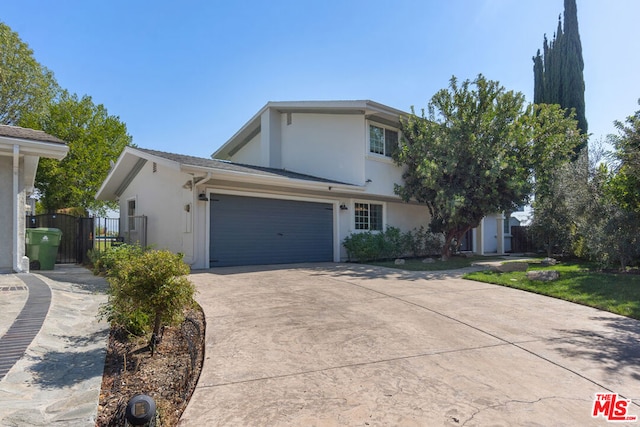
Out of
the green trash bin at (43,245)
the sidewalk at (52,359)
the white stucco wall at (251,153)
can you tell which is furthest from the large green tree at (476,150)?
the green trash bin at (43,245)

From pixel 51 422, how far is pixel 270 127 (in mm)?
14025

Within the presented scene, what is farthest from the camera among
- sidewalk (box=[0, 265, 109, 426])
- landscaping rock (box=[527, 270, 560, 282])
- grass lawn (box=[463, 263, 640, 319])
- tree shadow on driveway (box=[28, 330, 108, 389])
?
landscaping rock (box=[527, 270, 560, 282])

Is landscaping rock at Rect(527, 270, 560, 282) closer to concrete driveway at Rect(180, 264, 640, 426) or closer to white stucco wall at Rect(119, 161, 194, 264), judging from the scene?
concrete driveway at Rect(180, 264, 640, 426)

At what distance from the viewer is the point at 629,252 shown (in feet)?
30.8

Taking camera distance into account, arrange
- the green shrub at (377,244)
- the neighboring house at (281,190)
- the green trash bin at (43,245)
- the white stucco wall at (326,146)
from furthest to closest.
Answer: the white stucco wall at (326,146), the green shrub at (377,244), the neighboring house at (281,190), the green trash bin at (43,245)

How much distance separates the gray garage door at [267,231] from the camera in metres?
11.0

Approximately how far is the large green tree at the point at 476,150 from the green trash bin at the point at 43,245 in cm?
1179

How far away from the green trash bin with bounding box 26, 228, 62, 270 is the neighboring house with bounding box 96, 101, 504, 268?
Result: 307 centimetres

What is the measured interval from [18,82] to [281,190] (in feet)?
72.7

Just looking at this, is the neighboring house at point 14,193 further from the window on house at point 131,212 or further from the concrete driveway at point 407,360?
the window on house at point 131,212

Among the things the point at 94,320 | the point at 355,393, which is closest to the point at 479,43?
the point at 355,393

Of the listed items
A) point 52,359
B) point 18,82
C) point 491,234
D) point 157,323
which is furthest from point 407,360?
point 18,82

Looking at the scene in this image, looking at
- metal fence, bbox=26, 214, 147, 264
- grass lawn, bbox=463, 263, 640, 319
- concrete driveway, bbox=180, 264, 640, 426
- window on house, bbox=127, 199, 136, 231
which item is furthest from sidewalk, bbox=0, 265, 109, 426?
window on house, bbox=127, 199, 136, 231

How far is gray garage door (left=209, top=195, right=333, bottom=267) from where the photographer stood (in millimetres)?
10977
